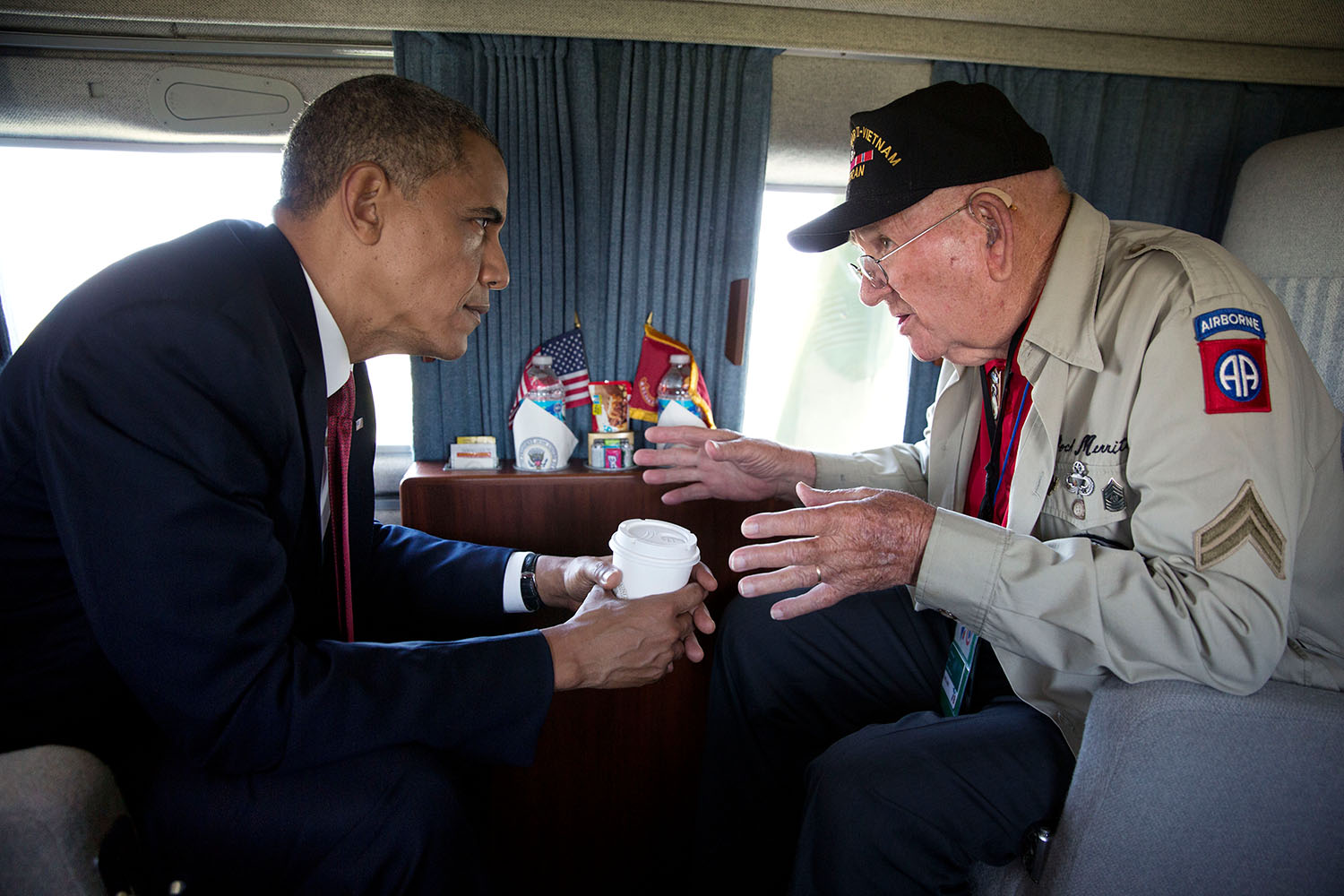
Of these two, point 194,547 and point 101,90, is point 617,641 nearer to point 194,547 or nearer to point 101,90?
point 194,547

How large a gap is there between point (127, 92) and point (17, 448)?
5.16 ft

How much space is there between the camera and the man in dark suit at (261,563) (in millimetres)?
982

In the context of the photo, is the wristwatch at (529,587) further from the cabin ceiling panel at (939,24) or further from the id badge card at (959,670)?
the cabin ceiling panel at (939,24)

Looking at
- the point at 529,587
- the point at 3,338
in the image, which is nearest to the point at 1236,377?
the point at 529,587

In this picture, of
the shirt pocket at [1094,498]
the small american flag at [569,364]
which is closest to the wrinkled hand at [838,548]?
the shirt pocket at [1094,498]

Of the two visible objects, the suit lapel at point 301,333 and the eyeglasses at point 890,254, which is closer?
the suit lapel at point 301,333

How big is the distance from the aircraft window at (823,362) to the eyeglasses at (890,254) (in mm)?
878

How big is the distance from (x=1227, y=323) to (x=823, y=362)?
1587 mm

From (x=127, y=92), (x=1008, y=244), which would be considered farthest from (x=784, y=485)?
(x=127, y=92)

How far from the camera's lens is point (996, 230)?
1.42 meters

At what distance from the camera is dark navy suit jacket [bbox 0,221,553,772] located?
3.19 feet

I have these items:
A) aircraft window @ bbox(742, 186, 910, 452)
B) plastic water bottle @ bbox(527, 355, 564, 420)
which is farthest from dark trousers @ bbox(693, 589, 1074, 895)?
aircraft window @ bbox(742, 186, 910, 452)

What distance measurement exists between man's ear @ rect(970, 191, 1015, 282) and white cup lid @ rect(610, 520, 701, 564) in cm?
81

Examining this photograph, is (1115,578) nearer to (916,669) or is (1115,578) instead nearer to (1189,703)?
(1189,703)
